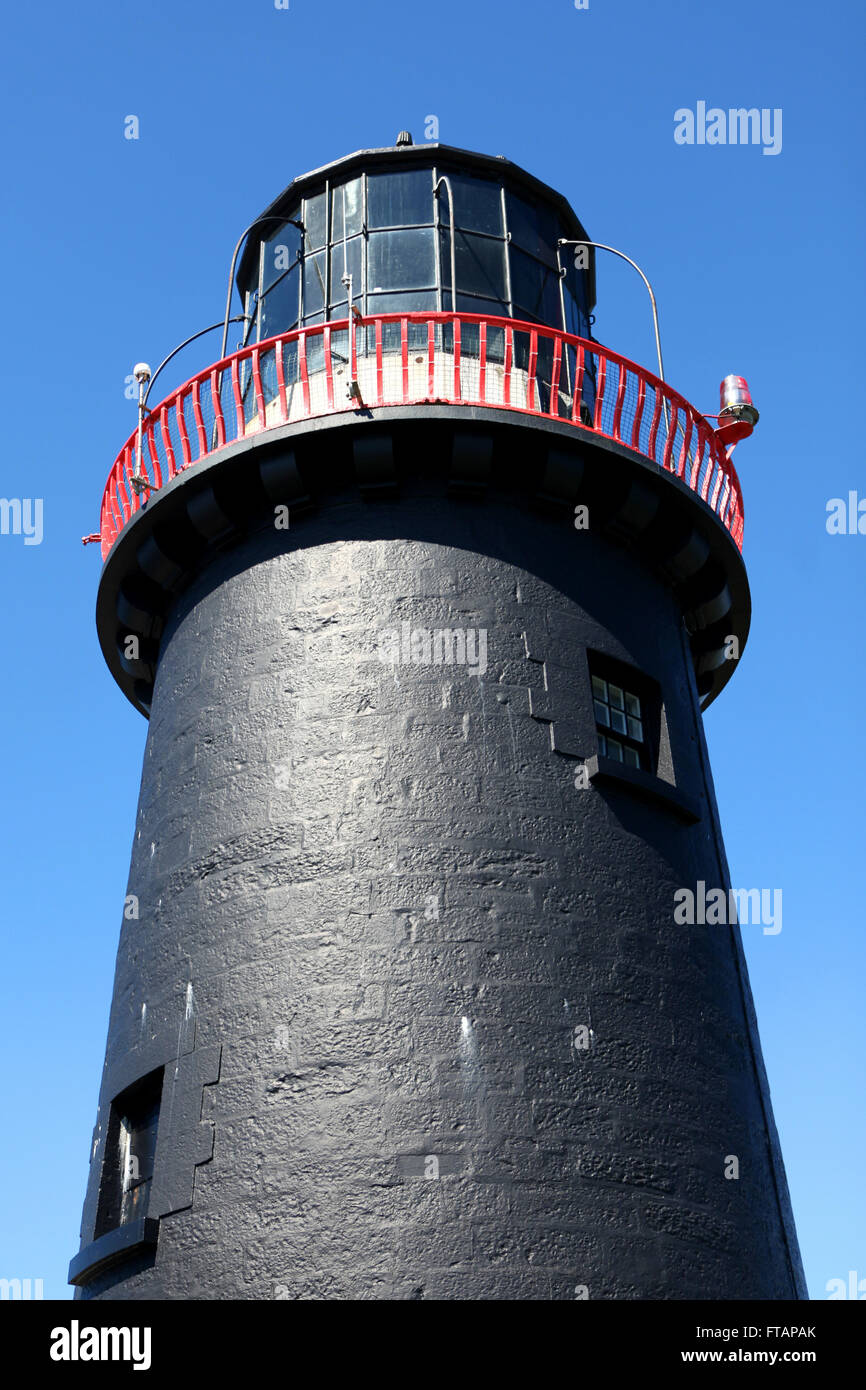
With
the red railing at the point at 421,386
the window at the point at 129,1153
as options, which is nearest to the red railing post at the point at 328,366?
the red railing at the point at 421,386

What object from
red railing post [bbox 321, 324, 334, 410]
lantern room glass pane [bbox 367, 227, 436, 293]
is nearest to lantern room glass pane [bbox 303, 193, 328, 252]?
lantern room glass pane [bbox 367, 227, 436, 293]

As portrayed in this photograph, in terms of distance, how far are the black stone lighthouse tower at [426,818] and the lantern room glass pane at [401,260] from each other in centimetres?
4

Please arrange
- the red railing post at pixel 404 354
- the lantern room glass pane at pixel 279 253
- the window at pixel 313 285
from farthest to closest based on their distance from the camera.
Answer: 1. the lantern room glass pane at pixel 279 253
2. the window at pixel 313 285
3. the red railing post at pixel 404 354

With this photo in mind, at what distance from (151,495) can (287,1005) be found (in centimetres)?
495

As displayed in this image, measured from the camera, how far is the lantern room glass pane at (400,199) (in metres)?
14.1

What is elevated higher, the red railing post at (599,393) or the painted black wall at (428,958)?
the red railing post at (599,393)

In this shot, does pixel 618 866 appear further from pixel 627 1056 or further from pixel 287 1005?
pixel 287 1005

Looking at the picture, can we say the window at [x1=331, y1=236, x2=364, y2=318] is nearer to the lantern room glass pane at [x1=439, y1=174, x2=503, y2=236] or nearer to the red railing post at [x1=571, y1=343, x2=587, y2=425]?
the lantern room glass pane at [x1=439, y1=174, x2=503, y2=236]

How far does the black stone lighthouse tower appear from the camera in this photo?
30.5 feet

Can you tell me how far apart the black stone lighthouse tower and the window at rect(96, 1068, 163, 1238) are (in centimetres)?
3

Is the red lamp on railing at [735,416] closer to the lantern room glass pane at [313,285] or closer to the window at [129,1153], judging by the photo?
the lantern room glass pane at [313,285]

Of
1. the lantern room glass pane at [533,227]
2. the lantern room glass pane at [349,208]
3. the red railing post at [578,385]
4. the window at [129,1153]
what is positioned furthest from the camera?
the lantern room glass pane at [533,227]

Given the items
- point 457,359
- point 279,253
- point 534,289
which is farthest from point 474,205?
point 457,359
